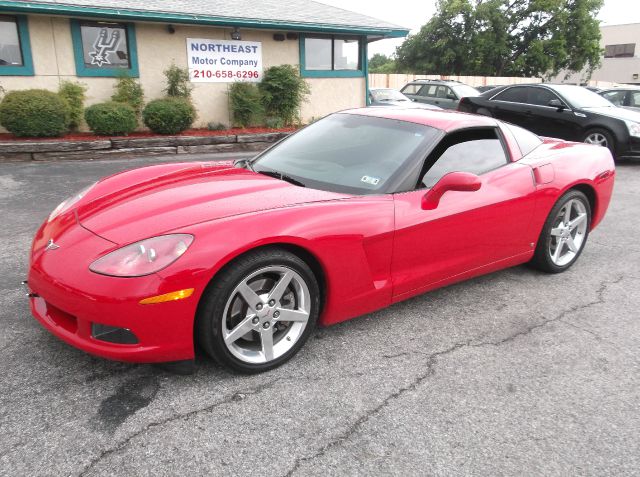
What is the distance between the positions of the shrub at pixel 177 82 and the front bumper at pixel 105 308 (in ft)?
31.6

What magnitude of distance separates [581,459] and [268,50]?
39.8 ft

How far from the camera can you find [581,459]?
83.8 inches

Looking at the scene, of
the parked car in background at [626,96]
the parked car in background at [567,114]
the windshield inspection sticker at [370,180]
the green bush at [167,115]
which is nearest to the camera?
the windshield inspection sticker at [370,180]

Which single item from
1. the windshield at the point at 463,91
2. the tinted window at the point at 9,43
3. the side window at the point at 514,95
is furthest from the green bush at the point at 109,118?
the windshield at the point at 463,91

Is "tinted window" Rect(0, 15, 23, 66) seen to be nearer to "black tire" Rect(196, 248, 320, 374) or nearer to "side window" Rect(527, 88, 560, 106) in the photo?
"black tire" Rect(196, 248, 320, 374)

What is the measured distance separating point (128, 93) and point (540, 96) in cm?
851

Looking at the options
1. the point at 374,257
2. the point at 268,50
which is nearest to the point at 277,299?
the point at 374,257

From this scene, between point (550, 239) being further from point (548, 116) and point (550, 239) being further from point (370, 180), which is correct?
point (548, 116)

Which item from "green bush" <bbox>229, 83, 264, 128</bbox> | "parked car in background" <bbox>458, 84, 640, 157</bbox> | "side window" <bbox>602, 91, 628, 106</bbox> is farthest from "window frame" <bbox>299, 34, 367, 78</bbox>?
"side window" <bbox>602, 91, 628, 106</bbox>

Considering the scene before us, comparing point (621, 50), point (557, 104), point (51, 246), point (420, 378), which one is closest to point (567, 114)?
point (557, 104)

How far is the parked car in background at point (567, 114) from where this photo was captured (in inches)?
377

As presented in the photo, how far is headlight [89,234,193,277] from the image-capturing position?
7.41 ft

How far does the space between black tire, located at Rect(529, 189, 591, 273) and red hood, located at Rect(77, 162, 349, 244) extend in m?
1.92

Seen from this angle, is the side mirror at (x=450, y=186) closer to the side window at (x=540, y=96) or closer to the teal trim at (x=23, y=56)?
the side window at (x=540, y=96)
